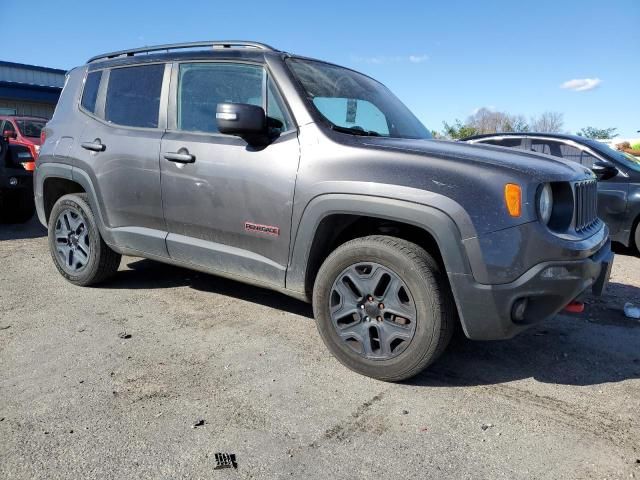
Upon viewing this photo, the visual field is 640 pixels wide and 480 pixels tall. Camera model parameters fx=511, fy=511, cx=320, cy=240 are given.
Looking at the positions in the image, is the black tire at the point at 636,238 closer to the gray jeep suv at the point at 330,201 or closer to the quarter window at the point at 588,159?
the quarter window at the point at 588,159

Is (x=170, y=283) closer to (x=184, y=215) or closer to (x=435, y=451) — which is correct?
(x=184, y=215)

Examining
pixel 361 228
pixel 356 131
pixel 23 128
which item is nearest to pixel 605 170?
pixel 356 131

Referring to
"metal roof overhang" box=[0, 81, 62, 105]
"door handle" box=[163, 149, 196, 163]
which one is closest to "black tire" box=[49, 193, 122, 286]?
"door handle" box=[163, 149, 196, 163]

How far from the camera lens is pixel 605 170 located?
6629 mm

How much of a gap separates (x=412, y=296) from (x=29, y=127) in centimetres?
1226

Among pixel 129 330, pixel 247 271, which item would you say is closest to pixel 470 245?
pixel 247 271

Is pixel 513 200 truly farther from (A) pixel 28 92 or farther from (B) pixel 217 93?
(A) pixel 28 92

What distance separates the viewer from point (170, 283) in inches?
191

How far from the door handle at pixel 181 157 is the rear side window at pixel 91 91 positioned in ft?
4.00

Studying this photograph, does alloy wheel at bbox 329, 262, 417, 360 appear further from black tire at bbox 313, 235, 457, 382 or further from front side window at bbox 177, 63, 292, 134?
front side window at bbox 177, 63, 292, 134

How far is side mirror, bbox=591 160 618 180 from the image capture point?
6.62 meters

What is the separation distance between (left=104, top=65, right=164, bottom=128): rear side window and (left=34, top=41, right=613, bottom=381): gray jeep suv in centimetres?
1

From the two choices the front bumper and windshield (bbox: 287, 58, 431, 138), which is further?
windshield (bbox: 287, 58, 431, 138)

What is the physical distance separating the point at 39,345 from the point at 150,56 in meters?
2.35
